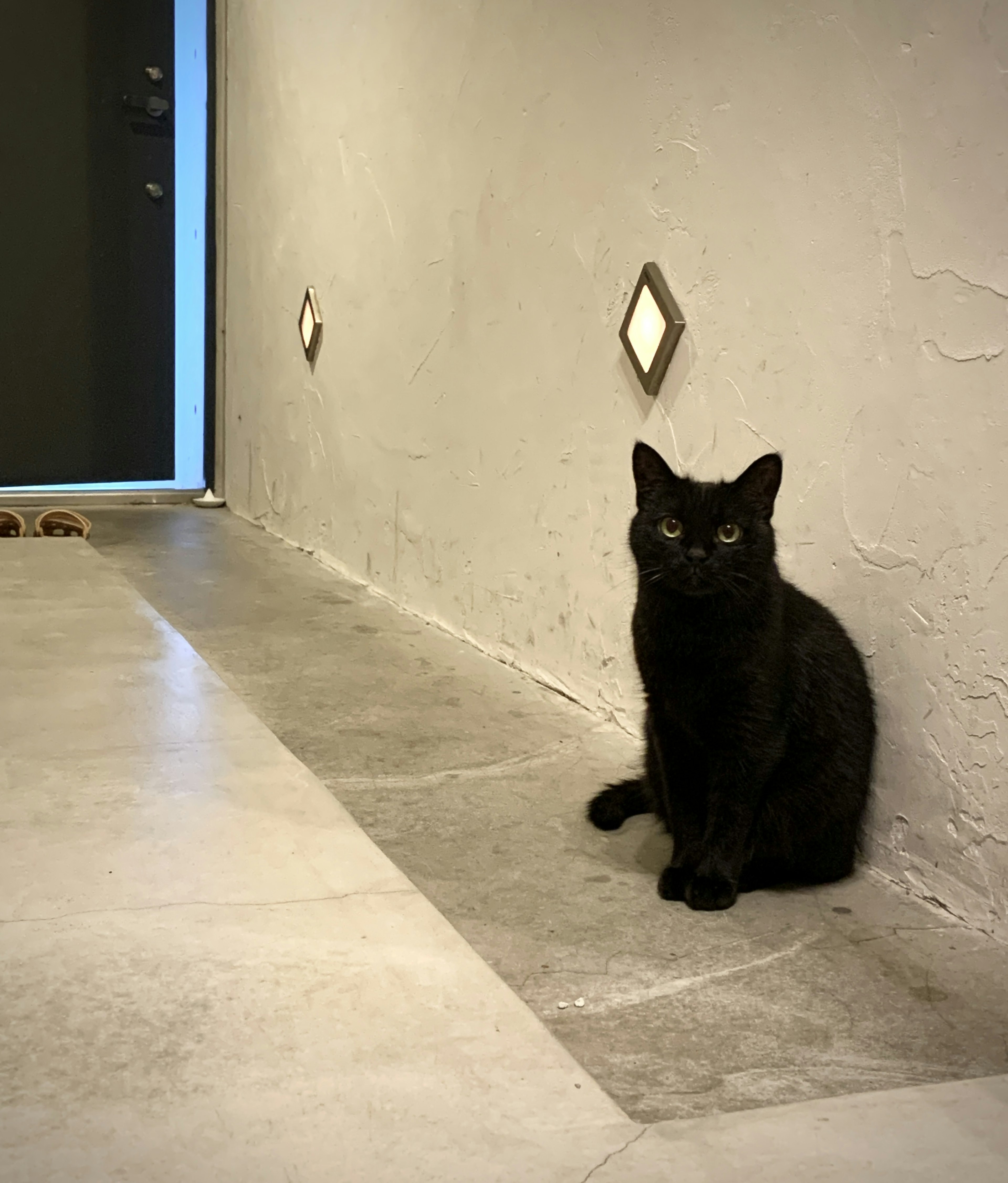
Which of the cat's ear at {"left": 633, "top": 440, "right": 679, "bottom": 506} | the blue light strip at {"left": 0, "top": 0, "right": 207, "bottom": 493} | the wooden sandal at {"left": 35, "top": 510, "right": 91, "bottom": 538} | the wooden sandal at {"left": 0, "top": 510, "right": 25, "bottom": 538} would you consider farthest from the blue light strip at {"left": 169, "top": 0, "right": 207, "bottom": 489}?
the cat's ear at {"left": 633, "top": 440, "right": 679, "bottom": 506}

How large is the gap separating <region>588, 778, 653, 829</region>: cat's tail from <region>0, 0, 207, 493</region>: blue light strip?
10.5 feet

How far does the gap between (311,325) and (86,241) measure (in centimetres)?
121

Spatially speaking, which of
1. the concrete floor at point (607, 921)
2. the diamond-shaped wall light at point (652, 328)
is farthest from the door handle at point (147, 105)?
the diamond-shaped wall light at point (652, 328)

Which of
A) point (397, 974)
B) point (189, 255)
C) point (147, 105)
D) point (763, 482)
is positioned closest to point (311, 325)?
point (189, 255)

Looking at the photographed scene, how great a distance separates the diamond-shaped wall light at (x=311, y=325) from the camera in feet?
12.1

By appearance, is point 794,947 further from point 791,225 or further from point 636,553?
point 791,225

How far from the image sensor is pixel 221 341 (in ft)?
15.0

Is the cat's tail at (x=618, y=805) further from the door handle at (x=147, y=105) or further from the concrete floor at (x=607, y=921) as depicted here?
the door handle at (x=147, y=105)

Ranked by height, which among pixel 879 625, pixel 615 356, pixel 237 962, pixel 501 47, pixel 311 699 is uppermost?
pixel 501 47

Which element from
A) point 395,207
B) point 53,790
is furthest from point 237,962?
point 395,207

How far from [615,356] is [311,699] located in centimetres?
85

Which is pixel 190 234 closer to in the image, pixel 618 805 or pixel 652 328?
pixel 652 328

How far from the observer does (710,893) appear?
1.58 m

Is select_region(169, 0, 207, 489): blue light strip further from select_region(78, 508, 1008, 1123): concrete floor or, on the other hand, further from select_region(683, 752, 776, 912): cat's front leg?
select_region(683, 752, 776, 912): cat's front leg
